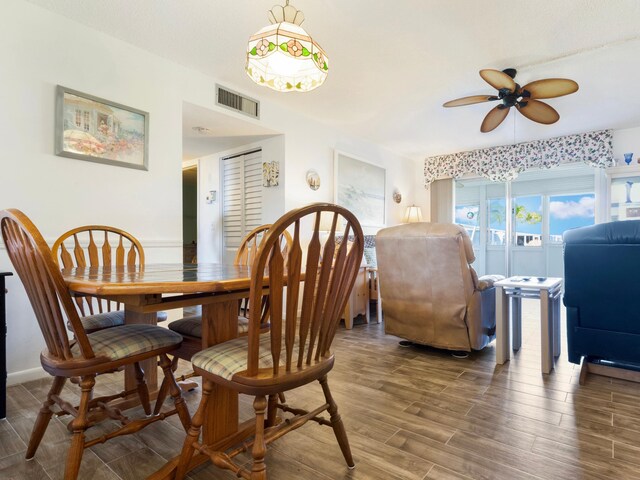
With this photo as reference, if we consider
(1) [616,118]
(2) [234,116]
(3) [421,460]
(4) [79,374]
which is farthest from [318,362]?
(1) [616,118]

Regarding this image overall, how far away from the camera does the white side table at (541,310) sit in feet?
7.54

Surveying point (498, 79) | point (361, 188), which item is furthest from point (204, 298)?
point (361, 188)

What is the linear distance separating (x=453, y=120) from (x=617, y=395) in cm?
344

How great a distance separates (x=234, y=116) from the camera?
356 centimetres

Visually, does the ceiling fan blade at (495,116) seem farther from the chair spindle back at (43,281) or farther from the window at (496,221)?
the chair spindle back at (43,281)

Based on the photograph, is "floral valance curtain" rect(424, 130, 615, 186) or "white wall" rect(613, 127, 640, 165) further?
"floral valance curtain" rect(424, 130, 615, 186)

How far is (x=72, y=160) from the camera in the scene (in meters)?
2.49

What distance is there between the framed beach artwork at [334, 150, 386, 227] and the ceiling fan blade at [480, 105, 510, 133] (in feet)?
5.86

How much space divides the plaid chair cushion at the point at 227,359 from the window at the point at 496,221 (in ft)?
21.4

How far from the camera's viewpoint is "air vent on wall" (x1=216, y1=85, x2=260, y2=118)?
134 inches

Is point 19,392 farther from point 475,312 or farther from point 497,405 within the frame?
point 475,312

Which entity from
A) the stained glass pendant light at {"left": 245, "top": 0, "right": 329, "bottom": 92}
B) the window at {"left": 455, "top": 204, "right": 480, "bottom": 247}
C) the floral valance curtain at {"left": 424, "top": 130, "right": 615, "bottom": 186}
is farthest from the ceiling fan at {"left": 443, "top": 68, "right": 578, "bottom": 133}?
the window at {"left": 455, "top": 204, "right": 480, "bottom": 247}

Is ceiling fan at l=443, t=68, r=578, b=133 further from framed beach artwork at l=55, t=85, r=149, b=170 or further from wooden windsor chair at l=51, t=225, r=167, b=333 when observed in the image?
wooden windsor chair at l=51, t=225, r=167, b=333

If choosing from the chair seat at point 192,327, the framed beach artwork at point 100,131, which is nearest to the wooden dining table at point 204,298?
the chair seat at point 192,327
